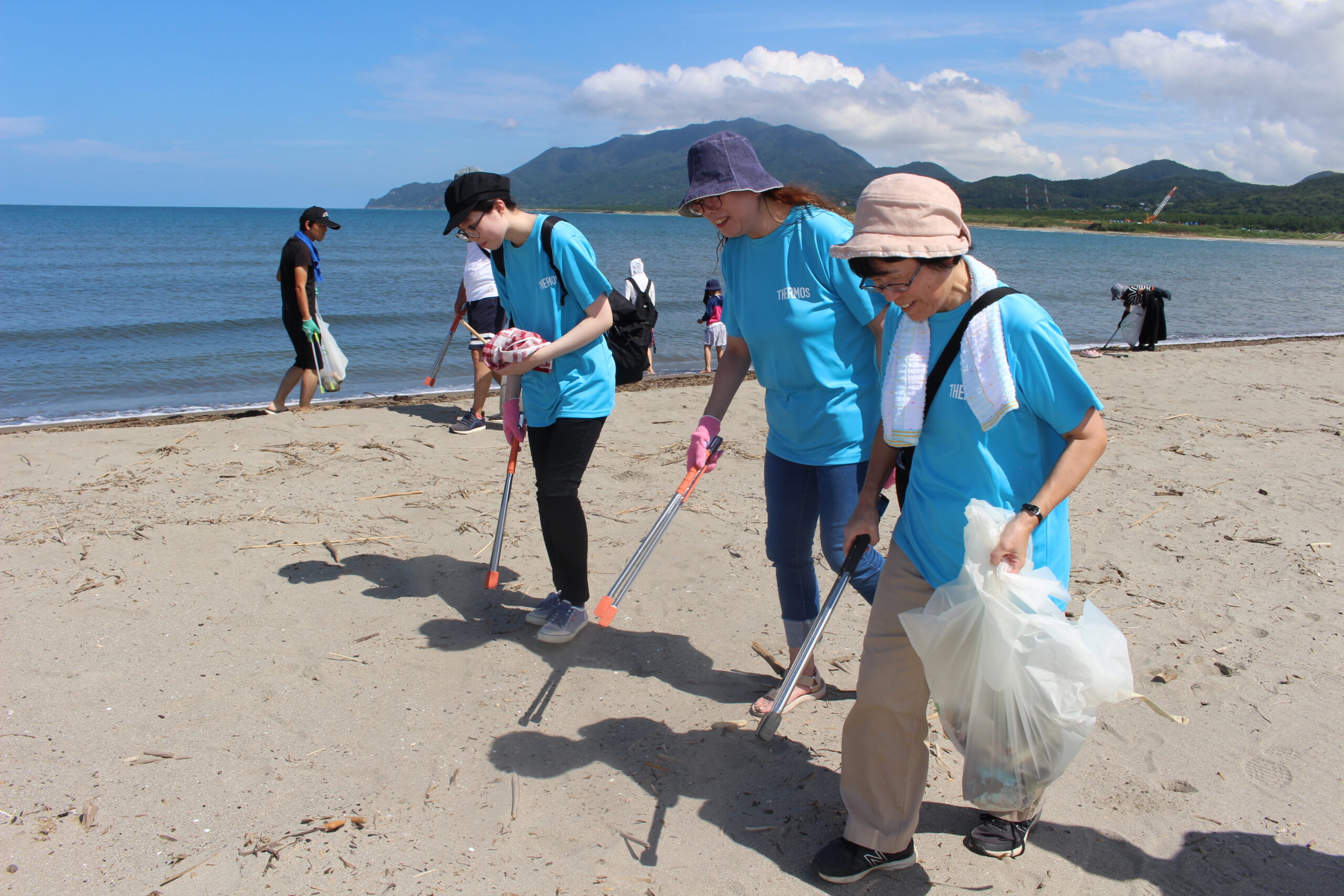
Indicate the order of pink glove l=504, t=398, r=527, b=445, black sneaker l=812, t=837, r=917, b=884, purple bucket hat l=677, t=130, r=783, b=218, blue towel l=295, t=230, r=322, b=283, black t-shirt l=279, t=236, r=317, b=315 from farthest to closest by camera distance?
blue towel l=295, t=230, r=322, b=283 → black t-shirt l=279, t=236, r=317, b=315 → pink glove l=504, t=398, r=527, b=445 → purple bucket hat l=677, t=130, r=783, b=218 → black sneaker l=812, t=837, r=917, b=884

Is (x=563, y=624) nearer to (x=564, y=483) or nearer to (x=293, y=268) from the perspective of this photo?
(x=564, y=483)

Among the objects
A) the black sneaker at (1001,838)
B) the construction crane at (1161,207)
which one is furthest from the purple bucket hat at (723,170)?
the construction crane at (1161,207)

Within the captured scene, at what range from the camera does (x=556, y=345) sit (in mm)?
3293

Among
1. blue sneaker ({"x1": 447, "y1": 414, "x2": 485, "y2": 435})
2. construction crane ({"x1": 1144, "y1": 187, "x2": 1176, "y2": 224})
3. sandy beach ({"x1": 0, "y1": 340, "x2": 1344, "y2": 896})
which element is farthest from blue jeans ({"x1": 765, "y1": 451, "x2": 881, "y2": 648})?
construction crane ({"x1": 1144, "y1": 187, "x2": 1176, "y2": 224})

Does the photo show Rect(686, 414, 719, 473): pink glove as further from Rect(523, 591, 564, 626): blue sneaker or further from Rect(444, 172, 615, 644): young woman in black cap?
Rect(523, 591, 564, 626): blue sneaker

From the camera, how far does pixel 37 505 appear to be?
492 cm

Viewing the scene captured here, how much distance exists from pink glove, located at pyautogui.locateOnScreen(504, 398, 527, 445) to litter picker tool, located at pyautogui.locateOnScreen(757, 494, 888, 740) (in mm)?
1816

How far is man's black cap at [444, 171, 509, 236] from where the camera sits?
3256 millimetres

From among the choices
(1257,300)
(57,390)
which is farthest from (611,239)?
(57,390)

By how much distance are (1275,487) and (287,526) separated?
6.20 m

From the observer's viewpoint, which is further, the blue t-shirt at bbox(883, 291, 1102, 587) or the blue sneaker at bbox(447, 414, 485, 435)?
the blue sneaker at bbox(447, 414, 485, 435)

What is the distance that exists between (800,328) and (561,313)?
114 centimetres

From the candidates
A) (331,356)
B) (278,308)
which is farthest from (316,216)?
(278,308)

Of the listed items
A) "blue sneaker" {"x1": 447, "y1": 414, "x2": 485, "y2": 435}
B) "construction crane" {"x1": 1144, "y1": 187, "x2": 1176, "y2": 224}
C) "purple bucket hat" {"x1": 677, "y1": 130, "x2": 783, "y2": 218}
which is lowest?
"blue sneaker" {"x1": 447, "y1": 414, "x2": 485, "y2": 435}
